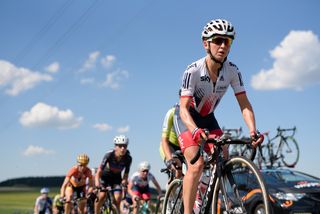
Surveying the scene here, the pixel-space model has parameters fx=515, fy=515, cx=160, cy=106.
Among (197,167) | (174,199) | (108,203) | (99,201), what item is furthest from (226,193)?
(99,201)

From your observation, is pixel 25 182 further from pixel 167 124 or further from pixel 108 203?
pixel 167 124

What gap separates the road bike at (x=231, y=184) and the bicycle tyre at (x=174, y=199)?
115 cm

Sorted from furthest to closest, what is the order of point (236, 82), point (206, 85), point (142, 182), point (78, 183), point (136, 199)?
point (142, 182)
point (136, 199)
point (78, 183)
point (236, 82)
point (206, 85)

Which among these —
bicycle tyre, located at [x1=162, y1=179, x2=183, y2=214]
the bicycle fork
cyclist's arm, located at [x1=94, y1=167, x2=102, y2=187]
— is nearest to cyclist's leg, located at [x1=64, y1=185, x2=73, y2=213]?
cyclist's arm, located at [x1=94, y1=167, x2=102, y2=187]

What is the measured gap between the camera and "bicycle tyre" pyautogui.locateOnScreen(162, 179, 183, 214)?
A: 21.1ft

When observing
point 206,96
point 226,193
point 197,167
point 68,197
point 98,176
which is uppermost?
point 206,96

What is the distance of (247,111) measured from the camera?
5426 millimetres

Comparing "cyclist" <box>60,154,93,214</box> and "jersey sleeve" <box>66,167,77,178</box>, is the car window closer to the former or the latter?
"cyclist" <box>60,154,93,214</box>

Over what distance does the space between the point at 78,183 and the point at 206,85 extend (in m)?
8.85

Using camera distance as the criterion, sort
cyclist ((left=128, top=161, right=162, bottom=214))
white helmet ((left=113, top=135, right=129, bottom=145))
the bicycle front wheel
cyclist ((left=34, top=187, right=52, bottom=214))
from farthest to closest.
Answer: cyclist ((left=34, top=187, right=52, bottom=214)), cyclist ((left=128, top=161, right=162, bottom=214)), white helmet ((left=113, top=135, right=129, bottom=145)), the bicycle front wheel

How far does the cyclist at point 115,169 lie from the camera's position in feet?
37.6

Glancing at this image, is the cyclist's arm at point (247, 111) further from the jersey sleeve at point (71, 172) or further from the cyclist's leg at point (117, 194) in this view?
the jersey sleeve at point (71, 172)

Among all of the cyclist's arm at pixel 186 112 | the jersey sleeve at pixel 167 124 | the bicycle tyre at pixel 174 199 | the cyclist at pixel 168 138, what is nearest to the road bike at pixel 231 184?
the cyclist's arm at pixel 186 112

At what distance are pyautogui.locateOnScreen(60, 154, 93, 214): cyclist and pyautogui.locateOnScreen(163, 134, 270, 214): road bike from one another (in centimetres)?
831
